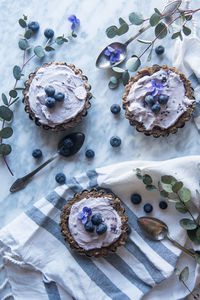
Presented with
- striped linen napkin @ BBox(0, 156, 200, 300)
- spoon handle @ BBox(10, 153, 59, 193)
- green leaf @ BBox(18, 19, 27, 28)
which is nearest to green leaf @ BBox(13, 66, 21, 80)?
green leaf @ BBox(18, 19, 27, 28)

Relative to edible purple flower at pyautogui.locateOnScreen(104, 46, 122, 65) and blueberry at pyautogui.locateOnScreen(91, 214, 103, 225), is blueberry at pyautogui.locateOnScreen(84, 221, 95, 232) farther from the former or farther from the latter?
edible purple flower at pyautogui.locateOnScreen(104, 46, 122, 65)

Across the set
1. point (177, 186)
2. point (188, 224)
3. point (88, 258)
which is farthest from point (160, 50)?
point (88, 258)

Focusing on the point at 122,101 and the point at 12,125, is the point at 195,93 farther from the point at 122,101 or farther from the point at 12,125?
the point at 12,125

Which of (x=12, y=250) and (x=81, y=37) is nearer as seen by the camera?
(x=12, y=250)

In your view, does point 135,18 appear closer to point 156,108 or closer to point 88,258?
point 156,108

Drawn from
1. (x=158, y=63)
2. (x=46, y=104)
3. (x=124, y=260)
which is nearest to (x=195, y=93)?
(x=158, y=63)
